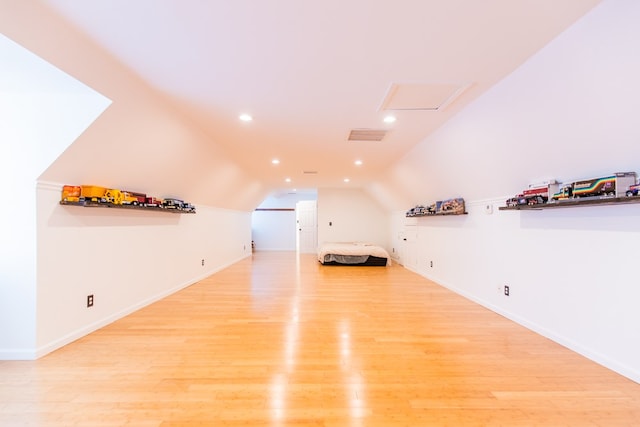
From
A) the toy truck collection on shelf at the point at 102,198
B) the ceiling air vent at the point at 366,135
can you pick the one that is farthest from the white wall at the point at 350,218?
the toy truck collection on shelf at the point at 102,198

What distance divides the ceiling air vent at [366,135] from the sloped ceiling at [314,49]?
283 millimetres

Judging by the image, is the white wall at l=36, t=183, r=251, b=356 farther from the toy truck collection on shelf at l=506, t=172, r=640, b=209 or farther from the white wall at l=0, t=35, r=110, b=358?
the toy truck collection on shelf at l=506, t=172, r=640, b=209

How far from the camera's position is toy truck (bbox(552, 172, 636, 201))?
5.92 feet

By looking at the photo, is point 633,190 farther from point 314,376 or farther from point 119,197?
point 119,197

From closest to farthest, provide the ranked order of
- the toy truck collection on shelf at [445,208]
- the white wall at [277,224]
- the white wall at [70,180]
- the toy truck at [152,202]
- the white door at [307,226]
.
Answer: the white wall at [70,180]
the toy truck at [152,202]
the toy truck collection on shelf at [445,208]
the white door at [307,226]
the white wall at [277,224]

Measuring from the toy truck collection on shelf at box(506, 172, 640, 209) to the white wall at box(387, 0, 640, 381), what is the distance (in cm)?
13

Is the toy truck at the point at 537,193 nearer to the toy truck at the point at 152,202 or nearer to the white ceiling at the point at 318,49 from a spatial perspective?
the white ceiling at the point at 318,49

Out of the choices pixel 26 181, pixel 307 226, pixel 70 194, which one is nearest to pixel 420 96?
pixel 70 194

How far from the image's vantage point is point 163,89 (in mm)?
2443

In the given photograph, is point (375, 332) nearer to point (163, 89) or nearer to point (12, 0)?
point (163, 89)

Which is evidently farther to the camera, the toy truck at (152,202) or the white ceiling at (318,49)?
the toy truck at (152,202)

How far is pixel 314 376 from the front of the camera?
1948mm

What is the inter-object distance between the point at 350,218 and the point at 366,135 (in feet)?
17.8

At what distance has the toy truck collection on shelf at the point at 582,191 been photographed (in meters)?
1.80
